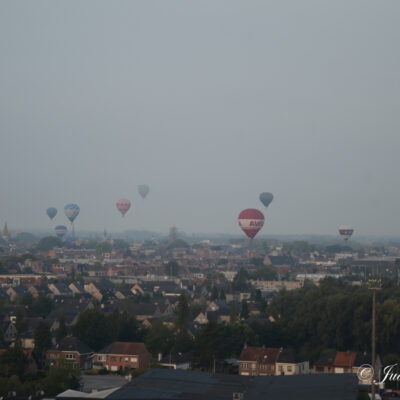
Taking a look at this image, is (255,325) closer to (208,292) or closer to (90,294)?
(90,294)

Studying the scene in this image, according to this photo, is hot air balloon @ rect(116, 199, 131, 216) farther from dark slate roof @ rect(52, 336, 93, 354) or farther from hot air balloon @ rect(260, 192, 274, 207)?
dark slate roof @ rect(52, 336, 93, 354)

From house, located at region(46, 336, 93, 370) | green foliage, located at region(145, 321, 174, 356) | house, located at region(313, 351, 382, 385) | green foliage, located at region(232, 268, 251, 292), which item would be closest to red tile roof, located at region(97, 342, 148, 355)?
house, located at region(46, 336, 93, 370)

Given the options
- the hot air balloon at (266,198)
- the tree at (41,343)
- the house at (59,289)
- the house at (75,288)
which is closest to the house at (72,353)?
the tree at (41,343)

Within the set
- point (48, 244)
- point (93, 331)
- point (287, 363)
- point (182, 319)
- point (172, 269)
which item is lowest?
point (287, 363)

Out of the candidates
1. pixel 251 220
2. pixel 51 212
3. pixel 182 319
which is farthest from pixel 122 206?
pixel 182 319

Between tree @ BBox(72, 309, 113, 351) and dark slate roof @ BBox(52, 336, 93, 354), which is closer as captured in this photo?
dark slate roof @ BBox(52, 336, 93, 354)

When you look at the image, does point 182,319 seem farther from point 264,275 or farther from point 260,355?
point 264,275

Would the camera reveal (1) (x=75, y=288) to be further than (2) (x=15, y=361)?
Yes
